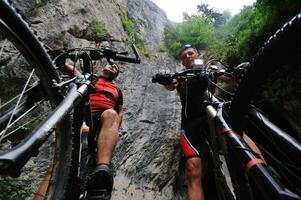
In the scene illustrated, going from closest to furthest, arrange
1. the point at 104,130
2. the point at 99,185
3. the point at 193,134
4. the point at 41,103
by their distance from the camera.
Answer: the point at 41,103 → the point at 99,185 → the point at 104,130 → the point at 193,134

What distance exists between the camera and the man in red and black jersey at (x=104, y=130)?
8.09 feet

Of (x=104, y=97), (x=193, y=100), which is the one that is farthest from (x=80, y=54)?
(x=193, y=100)

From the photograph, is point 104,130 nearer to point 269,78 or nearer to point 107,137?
point 107,137

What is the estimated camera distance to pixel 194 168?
369cm

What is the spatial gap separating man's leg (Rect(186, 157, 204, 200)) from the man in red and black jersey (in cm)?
111

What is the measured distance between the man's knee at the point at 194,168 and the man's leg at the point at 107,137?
3.83 feet

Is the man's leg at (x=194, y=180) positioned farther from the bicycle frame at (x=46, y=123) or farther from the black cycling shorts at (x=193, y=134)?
the bicycle frame at (x=46, y=123)

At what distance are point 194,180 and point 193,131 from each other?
2.95 feet

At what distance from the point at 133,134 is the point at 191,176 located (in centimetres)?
237

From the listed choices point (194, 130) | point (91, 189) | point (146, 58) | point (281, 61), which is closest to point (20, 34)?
point (91, 189)

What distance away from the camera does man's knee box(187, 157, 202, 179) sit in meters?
3.63

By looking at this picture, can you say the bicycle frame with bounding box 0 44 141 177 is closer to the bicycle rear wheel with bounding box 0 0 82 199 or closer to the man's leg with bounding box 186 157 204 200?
the bicycle rear wheel with bounding box 0 0 82 199

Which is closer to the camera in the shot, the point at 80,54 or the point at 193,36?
the point at 80,54

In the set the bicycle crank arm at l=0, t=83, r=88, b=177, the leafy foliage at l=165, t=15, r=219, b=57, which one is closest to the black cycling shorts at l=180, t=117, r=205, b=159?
the bicycle crank arm at l=0, t=83, r=88, b=177
